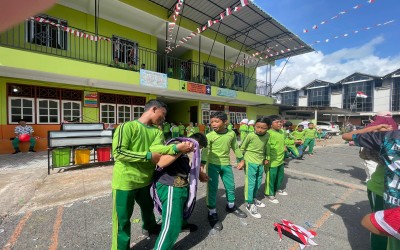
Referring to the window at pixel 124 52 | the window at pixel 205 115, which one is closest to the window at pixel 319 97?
the window at pixel 205 115

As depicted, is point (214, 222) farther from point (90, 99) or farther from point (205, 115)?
point (205, 115)

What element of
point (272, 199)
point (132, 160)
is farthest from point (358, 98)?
point (132, 160)

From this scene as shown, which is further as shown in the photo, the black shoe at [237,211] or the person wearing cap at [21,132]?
the person wearing cap at [21,132]

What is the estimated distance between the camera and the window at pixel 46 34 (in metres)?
7.95

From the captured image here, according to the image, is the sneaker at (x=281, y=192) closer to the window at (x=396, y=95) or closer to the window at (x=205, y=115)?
the window at (x=205, y=115)

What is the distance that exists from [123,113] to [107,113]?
2.80ft

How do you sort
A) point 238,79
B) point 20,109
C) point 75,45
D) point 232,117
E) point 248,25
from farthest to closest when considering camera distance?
1. point 238,79
2. point 232,117
3. point 248,25
4. point 75,45
5. point 20,109

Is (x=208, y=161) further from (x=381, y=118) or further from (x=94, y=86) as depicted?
(x=94, y=86)

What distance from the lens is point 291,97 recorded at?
42.4 meters

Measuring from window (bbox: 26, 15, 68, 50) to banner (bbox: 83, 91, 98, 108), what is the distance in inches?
88.3

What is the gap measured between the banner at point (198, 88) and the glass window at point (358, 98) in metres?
32.9

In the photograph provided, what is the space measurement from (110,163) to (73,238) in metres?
4.47

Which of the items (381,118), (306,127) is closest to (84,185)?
(381,118)

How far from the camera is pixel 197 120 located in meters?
14.0
